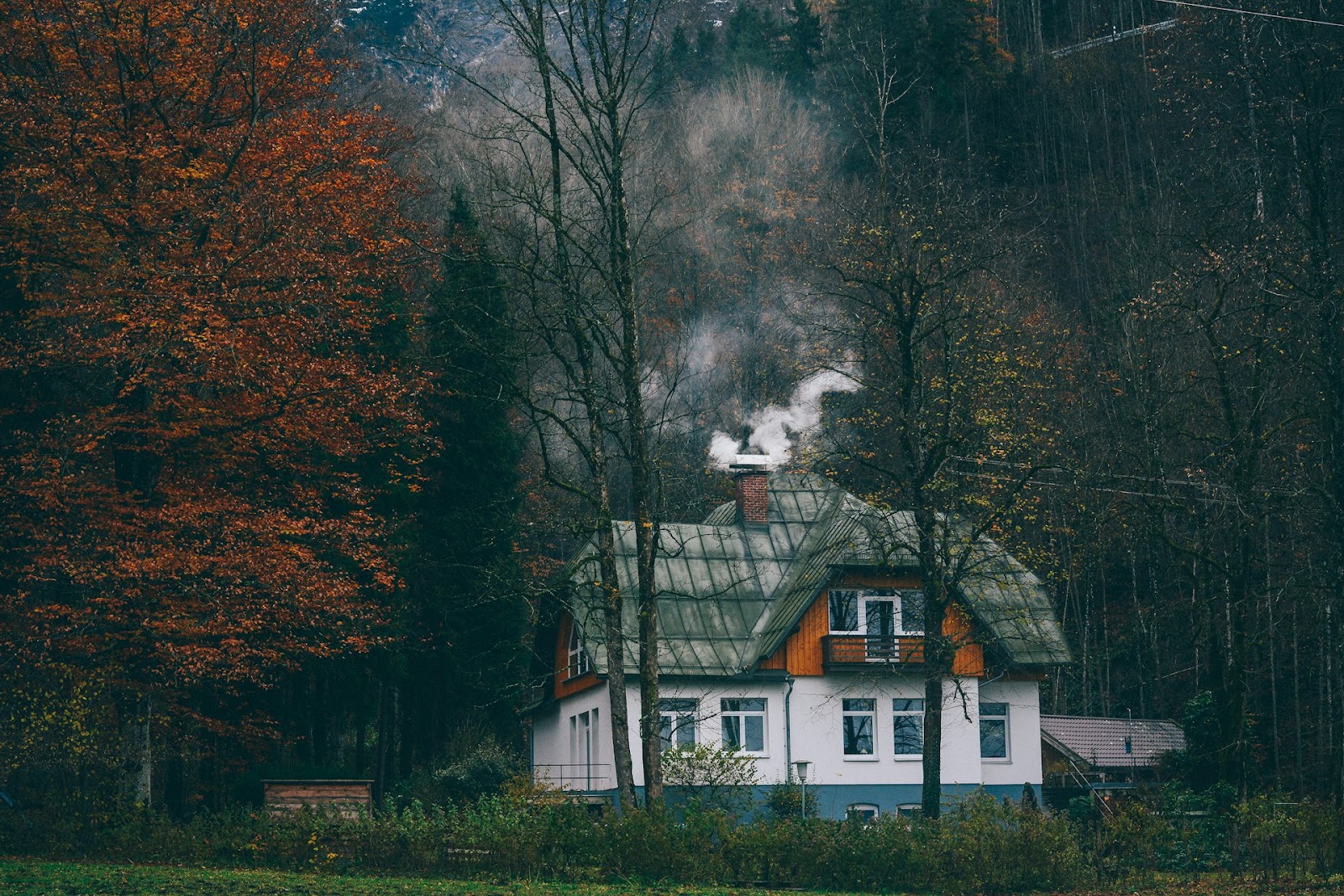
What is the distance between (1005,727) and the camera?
3522 cm

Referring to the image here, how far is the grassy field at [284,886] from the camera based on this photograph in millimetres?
15352

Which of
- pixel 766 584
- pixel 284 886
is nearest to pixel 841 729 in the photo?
pixel 766 584

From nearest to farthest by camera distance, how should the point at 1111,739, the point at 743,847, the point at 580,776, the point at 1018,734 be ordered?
→ the point at 743,847 < the point at 1018,734 < the point at 580,776 < the point at 1111,739

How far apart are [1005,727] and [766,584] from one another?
272 inches

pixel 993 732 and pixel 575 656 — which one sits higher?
pixel 575 656

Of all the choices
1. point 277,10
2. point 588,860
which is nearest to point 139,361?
point 277,10

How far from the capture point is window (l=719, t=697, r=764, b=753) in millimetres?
33562

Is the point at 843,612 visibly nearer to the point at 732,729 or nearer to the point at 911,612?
the point at 911,612

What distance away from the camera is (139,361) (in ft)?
82.0

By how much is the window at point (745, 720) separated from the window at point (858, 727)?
2134 mm

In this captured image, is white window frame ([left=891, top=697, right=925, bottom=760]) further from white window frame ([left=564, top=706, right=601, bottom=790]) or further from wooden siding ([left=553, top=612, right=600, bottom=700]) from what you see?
wooden siding ([left=553, top=612, right=600, bottom=700])

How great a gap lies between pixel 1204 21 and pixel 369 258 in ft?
55.7

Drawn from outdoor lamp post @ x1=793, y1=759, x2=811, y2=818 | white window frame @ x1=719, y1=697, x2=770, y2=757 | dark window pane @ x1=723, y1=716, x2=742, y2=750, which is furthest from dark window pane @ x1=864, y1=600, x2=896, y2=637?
outdoor lamp post @ x1=793, y1=759, x2=811, y2=818

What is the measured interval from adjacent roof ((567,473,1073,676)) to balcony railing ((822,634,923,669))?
121cm
